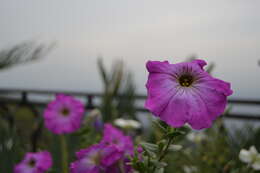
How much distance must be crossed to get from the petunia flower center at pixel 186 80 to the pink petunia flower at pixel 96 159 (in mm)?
85

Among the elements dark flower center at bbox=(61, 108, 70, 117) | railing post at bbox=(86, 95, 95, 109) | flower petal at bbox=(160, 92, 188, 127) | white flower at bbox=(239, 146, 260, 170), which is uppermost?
flower petal at bbox=(160, 92, 188, 127)

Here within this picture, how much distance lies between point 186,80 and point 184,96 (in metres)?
0.03

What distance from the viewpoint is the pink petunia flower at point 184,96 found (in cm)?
24

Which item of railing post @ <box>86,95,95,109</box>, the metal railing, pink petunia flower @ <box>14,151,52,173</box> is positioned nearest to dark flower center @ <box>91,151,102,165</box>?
pink petunia flower @ <box>14,151,52,173</box>

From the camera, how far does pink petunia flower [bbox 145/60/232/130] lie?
0.77 feet

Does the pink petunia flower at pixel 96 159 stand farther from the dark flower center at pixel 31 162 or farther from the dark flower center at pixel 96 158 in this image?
the dark flower center at pixel 31 162

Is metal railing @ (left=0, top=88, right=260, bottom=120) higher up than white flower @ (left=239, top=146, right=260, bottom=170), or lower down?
lower down

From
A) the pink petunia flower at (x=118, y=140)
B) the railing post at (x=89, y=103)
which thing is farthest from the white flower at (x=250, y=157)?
the railing post at (x=89, y=103)

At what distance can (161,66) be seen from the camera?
0.26m

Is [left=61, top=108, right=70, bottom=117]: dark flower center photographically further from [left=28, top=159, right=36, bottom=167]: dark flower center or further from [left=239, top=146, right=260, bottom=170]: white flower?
[left=239, top=146, right=260, bottom=170]: white flower

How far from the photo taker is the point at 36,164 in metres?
0.41

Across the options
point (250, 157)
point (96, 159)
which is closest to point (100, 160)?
point (96, 159)

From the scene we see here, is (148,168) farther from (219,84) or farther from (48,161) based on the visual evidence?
(48,161)

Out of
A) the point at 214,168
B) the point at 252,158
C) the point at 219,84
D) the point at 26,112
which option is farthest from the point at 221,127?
the point at 26,112
